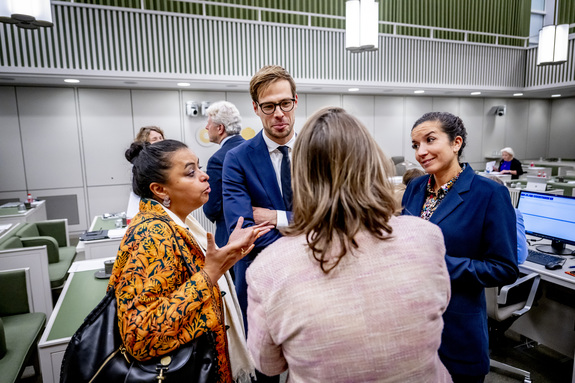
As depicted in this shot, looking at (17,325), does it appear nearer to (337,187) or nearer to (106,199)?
(337,187)

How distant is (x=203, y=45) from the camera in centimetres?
702

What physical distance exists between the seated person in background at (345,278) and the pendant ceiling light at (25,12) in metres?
3.75

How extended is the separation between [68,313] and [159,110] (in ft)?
20.4

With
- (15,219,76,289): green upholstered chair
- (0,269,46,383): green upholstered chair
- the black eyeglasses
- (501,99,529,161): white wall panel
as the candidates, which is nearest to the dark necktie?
the black eyeglasses

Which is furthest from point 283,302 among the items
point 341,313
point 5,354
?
point 5,354

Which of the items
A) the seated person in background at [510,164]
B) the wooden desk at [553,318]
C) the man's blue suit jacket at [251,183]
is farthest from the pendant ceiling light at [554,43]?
the man's blue suit jacket at [251,183]

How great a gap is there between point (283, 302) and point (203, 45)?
23.5 feet

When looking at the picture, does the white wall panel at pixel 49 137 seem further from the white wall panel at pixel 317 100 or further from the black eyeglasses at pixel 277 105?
the black eyeglasses at pixel 277 105

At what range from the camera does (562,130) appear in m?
11.9

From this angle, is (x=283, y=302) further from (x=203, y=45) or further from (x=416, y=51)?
(x=416, y=51)

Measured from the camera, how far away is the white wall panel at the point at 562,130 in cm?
1166

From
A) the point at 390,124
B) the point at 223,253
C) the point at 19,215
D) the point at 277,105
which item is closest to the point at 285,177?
the point at 277,105

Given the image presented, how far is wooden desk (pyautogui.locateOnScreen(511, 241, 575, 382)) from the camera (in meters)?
2.92

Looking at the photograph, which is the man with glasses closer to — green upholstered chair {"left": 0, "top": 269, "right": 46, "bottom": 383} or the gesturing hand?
the gesturing hand
